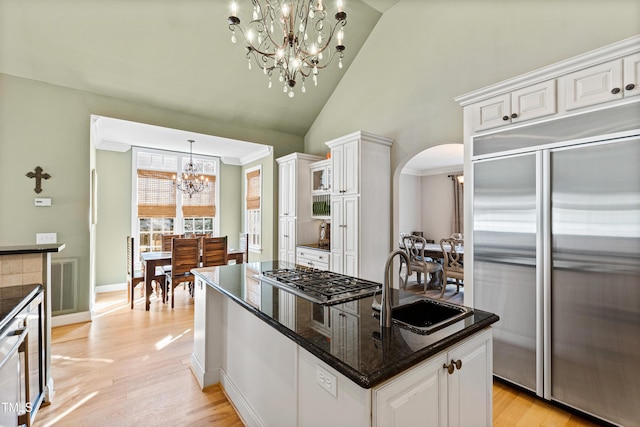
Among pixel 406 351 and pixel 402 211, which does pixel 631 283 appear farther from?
pixel 402 211

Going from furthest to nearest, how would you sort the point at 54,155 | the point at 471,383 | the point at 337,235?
the point at 337,235 → the point at 54,155 → the point at 471,383

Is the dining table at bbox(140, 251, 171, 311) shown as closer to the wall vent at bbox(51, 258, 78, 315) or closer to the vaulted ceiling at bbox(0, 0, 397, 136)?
the wall vent at bbox(51, 258, 78, 315)

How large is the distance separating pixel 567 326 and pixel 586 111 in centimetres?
151

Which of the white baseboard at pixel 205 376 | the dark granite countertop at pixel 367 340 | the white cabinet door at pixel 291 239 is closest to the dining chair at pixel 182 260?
the white cabinet door at pixel 291 239

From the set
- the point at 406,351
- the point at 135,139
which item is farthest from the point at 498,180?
the point at 135,139

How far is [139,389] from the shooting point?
233cm

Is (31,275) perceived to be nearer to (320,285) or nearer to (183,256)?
(320,285)

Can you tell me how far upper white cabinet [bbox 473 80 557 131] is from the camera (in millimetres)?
2126

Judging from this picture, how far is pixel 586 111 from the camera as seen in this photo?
1.96 metres

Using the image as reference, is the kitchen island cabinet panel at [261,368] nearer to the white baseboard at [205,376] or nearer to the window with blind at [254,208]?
the white baseboard at [205,376]

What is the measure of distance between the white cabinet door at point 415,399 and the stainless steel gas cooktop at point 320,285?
Answer: 24.7 inches

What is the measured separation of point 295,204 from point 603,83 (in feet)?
12.2

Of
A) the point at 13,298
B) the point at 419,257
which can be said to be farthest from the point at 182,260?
the point at 419,257

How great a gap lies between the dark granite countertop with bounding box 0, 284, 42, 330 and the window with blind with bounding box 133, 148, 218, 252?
3.99 meters
